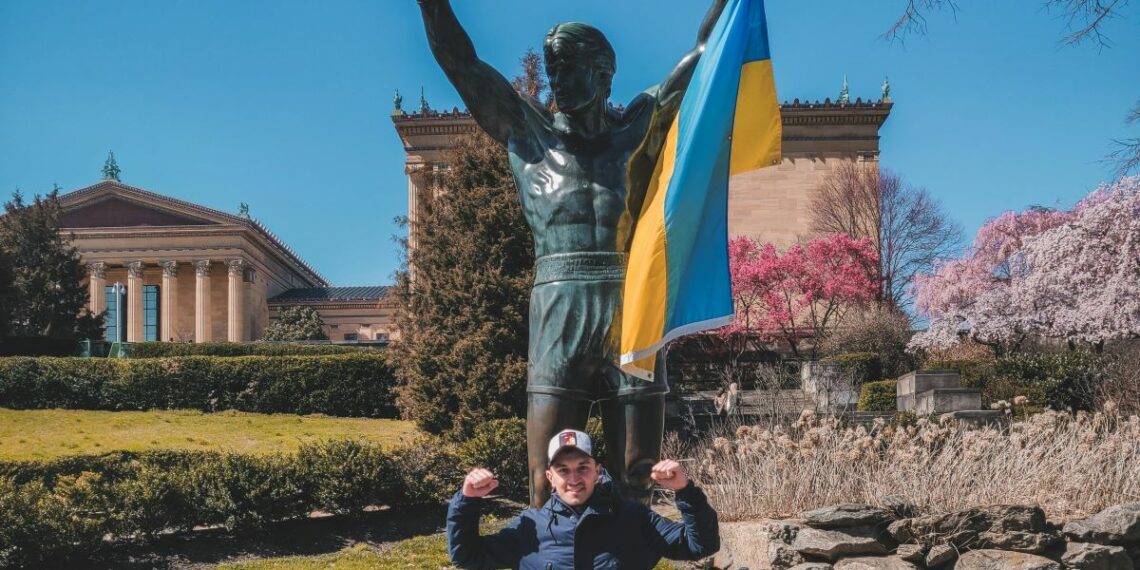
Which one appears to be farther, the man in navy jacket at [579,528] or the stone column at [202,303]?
the stone column at [202,303]

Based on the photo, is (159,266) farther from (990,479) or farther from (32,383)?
(990,479)

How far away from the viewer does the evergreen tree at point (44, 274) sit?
40.3 m

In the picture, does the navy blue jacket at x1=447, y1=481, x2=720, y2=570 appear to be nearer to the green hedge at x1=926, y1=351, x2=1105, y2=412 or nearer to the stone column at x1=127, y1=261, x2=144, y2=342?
the green hedge at x1=926, y1=351, x2=1105, y2=412

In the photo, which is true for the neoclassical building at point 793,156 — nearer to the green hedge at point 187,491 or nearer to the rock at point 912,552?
the green hedge at point 187,491

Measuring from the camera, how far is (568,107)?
4.18 metres

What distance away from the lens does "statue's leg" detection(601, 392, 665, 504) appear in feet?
13.1

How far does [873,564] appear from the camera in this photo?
7500 mm

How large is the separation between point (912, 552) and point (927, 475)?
49.4 inches

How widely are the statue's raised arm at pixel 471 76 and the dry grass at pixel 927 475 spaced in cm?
520

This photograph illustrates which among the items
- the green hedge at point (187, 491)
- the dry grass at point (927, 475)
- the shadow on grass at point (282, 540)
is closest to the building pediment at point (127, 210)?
the green hedge at point (187, 491)

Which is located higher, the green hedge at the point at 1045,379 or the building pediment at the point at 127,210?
the building pediment at the point at 127,210

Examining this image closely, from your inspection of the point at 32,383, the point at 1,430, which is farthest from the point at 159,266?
the point at 1,430

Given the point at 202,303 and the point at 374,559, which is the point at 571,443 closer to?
the point at 374,559

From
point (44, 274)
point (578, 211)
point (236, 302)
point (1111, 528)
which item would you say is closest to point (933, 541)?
point (1111, 528)
